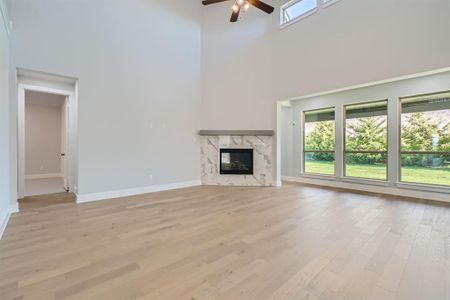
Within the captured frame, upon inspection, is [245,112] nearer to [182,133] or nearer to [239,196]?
[182,133]

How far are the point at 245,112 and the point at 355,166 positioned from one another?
10.9 ft

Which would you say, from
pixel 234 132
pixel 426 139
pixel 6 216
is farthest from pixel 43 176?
pixel 426 139

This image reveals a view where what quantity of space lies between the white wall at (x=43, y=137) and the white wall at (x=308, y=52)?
5701 mm

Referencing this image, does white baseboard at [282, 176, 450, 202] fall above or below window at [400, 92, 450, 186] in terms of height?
below

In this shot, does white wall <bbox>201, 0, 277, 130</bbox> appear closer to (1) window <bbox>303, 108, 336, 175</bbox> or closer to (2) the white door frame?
(1) window <bbox>303, 108, 336, 175</bbox>

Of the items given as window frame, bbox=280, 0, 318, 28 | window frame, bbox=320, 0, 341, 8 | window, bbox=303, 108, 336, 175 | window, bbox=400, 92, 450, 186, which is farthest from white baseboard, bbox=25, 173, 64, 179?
window, bbox=400, 92, 450, 186

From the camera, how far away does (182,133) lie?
5996 mm

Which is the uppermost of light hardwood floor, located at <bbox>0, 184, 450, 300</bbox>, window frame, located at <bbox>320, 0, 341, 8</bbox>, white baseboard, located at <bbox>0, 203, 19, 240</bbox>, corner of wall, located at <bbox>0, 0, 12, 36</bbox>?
window frame, located at <bbox>320, 0, 341, 8</bbox>

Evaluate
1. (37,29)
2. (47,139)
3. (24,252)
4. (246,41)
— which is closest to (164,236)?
(24,252)

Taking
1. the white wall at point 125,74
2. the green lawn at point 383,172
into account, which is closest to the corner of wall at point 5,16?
the white wall at point 125,74

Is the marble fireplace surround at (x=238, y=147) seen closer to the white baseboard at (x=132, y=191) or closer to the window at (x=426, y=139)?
the white baseboard at (x=132, y=191)

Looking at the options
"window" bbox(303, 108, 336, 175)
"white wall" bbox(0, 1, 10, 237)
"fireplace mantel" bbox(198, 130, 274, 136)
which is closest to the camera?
"white wall" bbox(0, 1, 10, 237)

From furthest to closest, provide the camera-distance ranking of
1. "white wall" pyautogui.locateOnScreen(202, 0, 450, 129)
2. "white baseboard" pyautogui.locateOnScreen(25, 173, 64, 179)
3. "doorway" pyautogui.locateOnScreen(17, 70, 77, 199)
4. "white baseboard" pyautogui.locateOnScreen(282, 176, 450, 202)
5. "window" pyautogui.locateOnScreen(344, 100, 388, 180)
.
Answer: "white baseboard" pyautogui.locateOnScreen(25, 173, 64, 179)
"doorway" pyautogui.locateOnScreen(17, 70, 77, 199)
"window" pyautogui.locateOnScreen(344, 100, 388, 180)
"white baseboard" pyautogui.locateOnScreen(282, 176, 450, 202)
"white wall" pyautogui.locateOnScreen(202, 0, 450, 129)

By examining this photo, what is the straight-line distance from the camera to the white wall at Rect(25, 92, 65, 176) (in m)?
7.83
